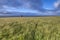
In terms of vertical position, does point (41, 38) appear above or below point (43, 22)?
below

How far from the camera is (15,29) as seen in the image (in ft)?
29.8

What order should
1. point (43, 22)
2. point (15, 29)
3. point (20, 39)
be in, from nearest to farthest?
point (20, 39), point (15, 29), point (43, 22)

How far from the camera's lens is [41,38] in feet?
29.0

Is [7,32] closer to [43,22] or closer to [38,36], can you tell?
[38,36]

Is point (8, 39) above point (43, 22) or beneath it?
beneath

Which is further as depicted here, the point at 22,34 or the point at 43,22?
the point at 43,22

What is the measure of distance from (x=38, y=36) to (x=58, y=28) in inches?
42.8

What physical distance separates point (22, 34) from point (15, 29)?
543 millimetres

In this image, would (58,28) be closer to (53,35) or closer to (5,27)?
(53,35)

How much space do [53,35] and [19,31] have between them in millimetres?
1585

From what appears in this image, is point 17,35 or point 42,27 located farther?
point 42,27

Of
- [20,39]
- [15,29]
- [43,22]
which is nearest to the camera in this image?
[20,39]

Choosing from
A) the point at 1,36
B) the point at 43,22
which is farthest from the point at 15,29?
the point at 43,22

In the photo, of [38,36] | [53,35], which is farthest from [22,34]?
[53,35]
